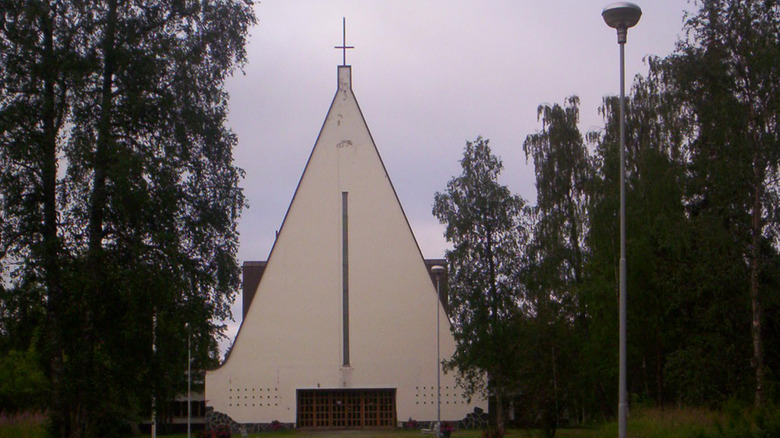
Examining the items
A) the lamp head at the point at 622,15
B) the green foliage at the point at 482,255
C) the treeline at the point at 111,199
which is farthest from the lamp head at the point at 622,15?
the green foliage at the point at 482,255

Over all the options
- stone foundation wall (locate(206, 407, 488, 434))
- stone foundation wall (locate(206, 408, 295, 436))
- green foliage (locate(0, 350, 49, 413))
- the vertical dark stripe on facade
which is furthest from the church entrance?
green foliage (locate(0, 350, 49, 413))

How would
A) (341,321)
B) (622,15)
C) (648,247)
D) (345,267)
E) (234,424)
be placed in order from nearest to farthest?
(622,15) < (648,247) < (234,424) < (341,321) < (345,267)

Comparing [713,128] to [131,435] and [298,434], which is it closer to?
[298,434]

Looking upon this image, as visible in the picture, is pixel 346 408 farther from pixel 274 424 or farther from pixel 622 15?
pixel 622 15

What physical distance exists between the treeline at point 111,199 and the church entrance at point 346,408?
2341 cm

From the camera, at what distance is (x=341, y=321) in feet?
136

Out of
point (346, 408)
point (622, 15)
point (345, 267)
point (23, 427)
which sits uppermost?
point (622, 15)

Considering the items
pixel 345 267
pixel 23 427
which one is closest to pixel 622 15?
pixel 23 427

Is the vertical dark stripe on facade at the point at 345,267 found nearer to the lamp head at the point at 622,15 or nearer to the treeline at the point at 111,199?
the treeline at the point at 111,199

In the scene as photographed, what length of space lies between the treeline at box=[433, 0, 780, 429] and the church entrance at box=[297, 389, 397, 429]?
4.30 meters

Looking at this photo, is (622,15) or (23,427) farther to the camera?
(23,427)

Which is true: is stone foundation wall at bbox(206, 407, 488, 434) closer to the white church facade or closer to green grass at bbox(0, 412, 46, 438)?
the white church facade

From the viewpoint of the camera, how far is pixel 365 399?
136 ft

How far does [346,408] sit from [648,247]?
1634 centimetres
